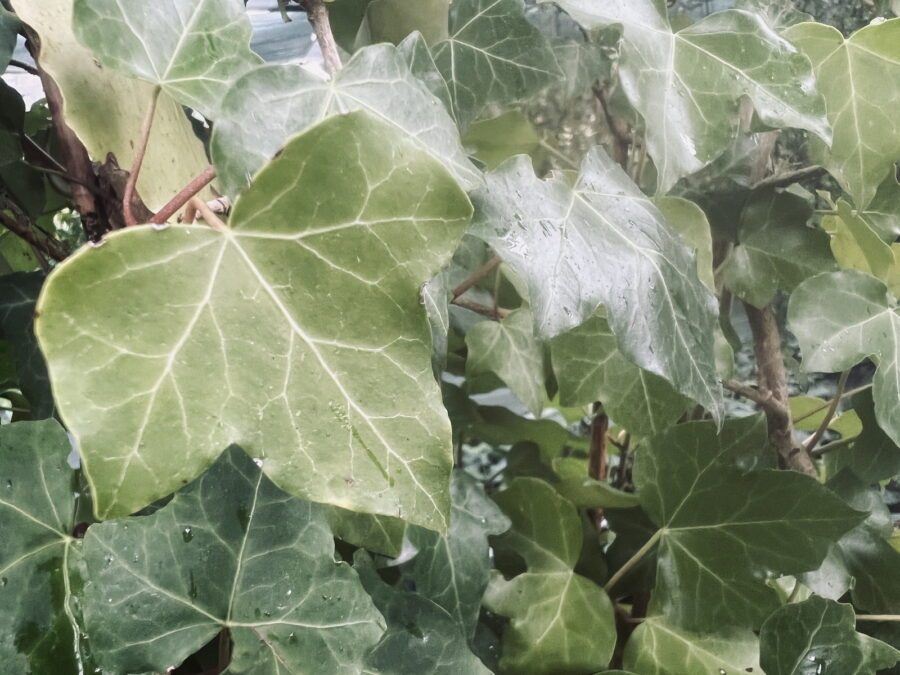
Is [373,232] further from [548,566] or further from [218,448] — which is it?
[548,566]

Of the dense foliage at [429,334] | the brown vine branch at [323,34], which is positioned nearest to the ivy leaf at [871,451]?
the dense foliage at [429,334]

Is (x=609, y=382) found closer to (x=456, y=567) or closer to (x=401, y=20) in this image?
(x=456, y=567)

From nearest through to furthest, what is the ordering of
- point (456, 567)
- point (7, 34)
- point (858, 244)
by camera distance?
point (7, 34) < point (456, 567) < point (858, 244)

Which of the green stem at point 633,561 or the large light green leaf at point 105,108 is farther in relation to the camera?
the green stem at point 633,561

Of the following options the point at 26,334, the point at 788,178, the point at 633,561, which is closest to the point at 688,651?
the point at 633,561

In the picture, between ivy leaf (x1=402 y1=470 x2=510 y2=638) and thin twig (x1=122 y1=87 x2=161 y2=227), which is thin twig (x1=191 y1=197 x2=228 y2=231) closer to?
thin twig (x1=122 y1=87 x2=161 y2=227)

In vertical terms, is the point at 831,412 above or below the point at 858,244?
below

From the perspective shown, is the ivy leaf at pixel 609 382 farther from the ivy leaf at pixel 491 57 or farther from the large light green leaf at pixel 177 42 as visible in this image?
the large light green leaf at pixel 177 42
